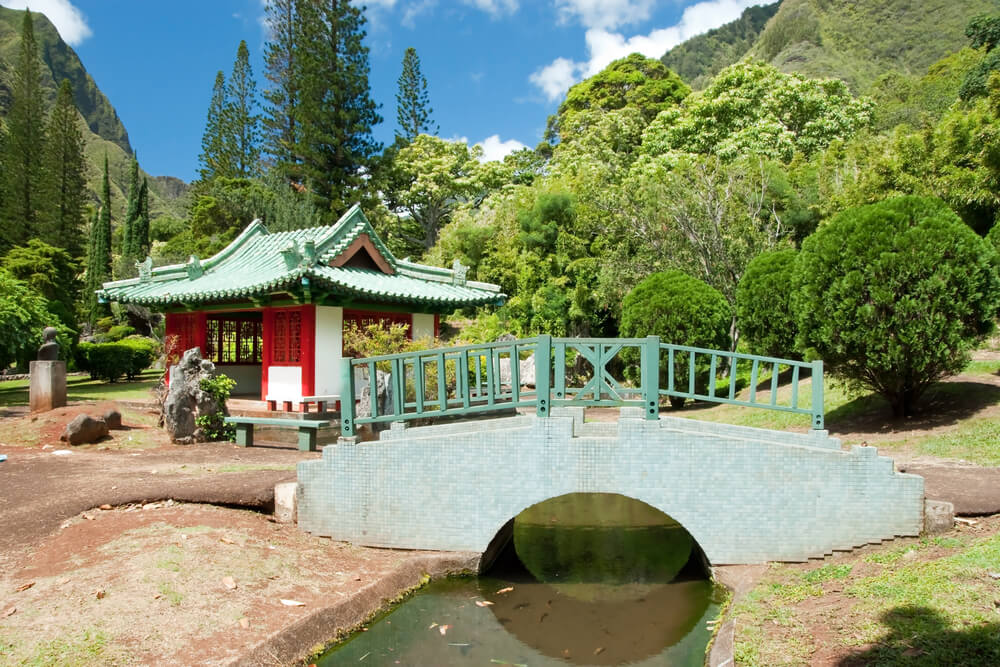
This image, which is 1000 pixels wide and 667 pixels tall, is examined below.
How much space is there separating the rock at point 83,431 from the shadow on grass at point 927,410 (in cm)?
1164

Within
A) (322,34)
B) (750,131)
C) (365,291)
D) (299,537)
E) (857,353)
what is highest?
(322,34)

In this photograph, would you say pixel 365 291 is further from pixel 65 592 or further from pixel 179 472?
pixel 65 592

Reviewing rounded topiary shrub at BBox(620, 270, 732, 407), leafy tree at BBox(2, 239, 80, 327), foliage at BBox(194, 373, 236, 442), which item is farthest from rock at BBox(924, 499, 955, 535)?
leafy tree at BBox(2, 239, 80, 327)

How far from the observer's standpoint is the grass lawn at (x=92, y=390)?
16.1 meters

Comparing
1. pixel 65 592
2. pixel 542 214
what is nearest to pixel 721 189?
pixel 542 214

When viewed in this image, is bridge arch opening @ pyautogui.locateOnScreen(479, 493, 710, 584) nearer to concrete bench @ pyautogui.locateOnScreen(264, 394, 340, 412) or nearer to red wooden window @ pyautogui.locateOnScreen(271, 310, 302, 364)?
concrete bench @ pyautogui.locateOnScreen(264, 394, 340, 412)

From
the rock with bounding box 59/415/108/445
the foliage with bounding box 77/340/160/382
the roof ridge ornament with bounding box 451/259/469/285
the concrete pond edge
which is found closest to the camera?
the concrete pond edge

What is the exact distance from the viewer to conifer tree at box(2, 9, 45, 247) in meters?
30.3

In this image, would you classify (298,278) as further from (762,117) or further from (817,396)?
(762,117)

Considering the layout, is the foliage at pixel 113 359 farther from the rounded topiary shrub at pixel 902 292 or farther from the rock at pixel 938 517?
the rock at pixel 938 517

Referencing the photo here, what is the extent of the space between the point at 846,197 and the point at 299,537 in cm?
1587

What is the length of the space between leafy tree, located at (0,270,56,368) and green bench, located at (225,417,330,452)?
6779 millimetres

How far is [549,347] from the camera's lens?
19.7 feet

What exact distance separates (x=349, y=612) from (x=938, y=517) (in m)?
5.00
